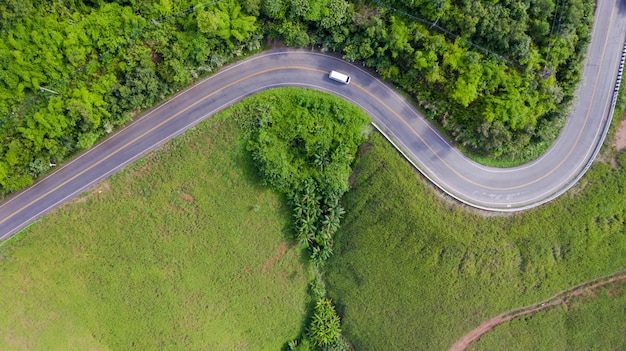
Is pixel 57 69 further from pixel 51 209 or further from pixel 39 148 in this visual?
pixel 51 209

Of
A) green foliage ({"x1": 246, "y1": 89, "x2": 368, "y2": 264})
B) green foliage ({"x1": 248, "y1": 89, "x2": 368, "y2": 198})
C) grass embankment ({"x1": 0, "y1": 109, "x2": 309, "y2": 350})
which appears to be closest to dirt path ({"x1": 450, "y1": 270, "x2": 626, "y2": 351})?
green foliage ({"x1": 246, "y1": 89, "x2": 368, "y2": 264})

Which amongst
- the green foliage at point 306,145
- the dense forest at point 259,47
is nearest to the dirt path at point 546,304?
the dense forest at point 259,47

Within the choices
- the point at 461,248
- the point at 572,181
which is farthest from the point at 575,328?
the point at 572,181

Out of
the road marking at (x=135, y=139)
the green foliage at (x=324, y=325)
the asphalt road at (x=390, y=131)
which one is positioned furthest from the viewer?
the green foliage at (x=324, y=325)

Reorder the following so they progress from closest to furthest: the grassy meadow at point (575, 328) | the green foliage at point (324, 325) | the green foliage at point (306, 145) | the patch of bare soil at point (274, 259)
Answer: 1. the green foliage at point (306, 145)
2. the grassy meadow at point (575, 328)
3. the green foliage at point (324, 325)
4. the patch of bare soil at point (274, 259)

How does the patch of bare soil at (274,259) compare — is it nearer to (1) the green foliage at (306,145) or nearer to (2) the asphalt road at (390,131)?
(1) the green foliage at (306,145)

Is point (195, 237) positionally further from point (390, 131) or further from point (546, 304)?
point (546, 304)

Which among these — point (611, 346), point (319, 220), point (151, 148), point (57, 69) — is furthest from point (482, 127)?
point (57, 69)
